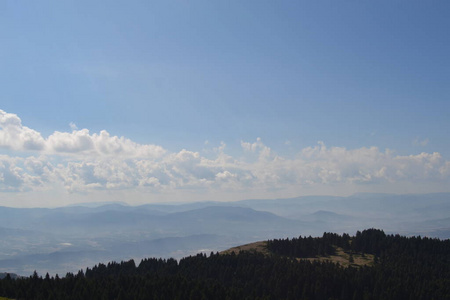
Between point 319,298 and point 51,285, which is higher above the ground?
point 51,285

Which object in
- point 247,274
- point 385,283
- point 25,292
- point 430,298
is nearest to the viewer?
point 25,292

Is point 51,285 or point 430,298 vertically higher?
point 51,285

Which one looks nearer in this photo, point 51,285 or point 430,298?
point 51,285

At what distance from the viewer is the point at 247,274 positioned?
179m

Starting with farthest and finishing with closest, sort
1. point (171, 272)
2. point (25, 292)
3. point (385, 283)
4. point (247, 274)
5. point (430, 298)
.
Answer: point (171, 272) < point (247, 274) < point (385, 283) < point (430, 298) < point (25, 292)

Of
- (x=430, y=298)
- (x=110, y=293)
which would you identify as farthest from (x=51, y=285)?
(x=430, y=298)

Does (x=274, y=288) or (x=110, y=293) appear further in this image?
(x=274, y=288)

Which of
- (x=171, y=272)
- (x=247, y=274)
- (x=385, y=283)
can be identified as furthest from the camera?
(x=171, y=272)

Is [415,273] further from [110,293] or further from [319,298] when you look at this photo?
[110,293]

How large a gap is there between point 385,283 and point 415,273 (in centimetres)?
3050

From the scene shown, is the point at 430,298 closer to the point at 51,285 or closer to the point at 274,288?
the point at 274,288

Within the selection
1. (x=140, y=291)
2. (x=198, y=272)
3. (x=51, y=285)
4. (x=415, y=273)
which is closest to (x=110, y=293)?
(x=140, y=291)

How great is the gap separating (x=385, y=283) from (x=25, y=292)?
150967mm

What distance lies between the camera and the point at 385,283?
16225 cm
